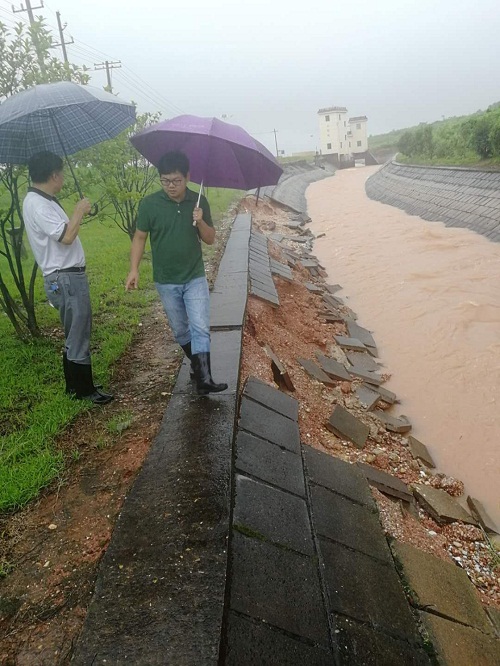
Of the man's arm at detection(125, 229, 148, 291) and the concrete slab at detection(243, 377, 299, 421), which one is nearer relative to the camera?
the man's arm at detection(125, 229, 148, 291)

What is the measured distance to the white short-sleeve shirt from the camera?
3223 mm

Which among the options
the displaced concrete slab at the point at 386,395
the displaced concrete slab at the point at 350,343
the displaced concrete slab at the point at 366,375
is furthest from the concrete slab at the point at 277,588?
the displaced concrete slab at the point at 350,343

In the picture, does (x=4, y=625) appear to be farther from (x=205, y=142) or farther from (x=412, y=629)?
(x=205, y=142)

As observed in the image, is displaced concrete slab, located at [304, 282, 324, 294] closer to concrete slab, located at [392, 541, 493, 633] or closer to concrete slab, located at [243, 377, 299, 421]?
concrete slab, located at [243, 377, 299, 421]

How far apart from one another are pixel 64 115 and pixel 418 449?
4323mm

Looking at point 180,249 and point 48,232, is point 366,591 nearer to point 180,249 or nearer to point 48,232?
point 180,249

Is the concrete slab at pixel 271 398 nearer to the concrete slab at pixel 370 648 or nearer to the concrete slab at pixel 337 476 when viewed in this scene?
the concrete slab at pixel 337 476

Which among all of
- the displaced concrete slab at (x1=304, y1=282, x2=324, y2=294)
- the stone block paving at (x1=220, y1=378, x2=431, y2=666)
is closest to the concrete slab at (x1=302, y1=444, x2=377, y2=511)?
the stone block paving at (x1=220, y1=378, x2=431, y2=666)

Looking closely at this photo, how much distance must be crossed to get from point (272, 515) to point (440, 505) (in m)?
1.84

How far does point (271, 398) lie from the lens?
3869mm

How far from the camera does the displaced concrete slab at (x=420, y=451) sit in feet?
14.5

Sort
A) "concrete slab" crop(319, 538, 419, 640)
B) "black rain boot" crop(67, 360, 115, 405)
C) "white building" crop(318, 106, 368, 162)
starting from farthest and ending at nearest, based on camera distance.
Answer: "white building" crop(318, 106, 368, 162), "black rain boot" crop(67, 360, 115, 405), "concrete slab" crop(319, 538, 419, 640)

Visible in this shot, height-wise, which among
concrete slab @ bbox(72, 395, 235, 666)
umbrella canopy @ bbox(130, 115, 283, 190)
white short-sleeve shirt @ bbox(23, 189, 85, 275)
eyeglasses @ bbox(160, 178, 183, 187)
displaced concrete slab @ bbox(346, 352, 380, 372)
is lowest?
displaced concrete slab @ bbox(346, 352, 380, 372)

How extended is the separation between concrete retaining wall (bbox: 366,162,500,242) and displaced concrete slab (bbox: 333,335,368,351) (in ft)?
25.6
